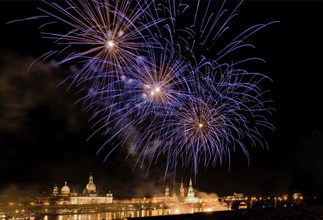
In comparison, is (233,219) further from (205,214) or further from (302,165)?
(302,165)

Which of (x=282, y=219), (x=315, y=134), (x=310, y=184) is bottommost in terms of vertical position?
(x=282, y=219)

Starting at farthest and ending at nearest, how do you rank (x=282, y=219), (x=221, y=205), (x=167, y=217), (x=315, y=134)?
(x=221, y=205)
(x=315, y=134)
(x=282, y=219)
(x=167, y=217)

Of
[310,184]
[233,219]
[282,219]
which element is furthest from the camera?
[310,184]

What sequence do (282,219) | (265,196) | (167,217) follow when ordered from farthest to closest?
1. (265,196)
2. (282,219)
3. (167,217)

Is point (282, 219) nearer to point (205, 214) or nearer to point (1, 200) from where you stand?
point (205, 214)

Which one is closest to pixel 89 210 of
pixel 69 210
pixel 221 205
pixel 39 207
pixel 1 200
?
pixel 69 210

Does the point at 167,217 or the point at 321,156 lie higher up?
the point at 321,156

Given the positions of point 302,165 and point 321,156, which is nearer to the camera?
point 321,156

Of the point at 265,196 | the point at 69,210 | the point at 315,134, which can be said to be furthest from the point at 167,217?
the point at 69,210

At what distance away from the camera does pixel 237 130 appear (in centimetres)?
2506

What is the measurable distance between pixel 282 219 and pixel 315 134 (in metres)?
16.4

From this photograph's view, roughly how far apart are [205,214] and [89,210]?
544 ft

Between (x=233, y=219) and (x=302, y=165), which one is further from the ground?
(x=302, y=165)

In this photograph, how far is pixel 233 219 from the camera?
101ft
